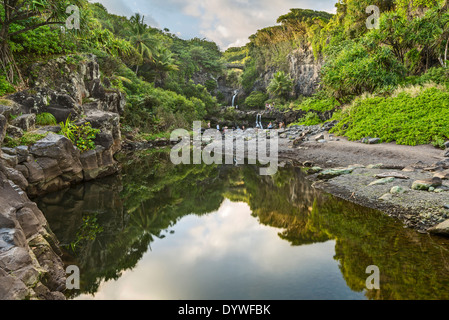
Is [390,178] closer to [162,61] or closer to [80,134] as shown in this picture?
[80,134]

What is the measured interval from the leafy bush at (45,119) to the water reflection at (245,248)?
3.43 m

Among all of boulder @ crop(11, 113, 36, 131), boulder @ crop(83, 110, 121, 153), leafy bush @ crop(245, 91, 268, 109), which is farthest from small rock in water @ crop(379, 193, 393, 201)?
leafy bush @ crop(245, 91, 268, 109)

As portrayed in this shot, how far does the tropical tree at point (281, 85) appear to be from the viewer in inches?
1577

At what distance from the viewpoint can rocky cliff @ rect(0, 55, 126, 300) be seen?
293 centimetres

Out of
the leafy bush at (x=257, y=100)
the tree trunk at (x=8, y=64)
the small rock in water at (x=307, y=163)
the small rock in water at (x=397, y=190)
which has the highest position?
the leafy bush at (x=257, y=100)

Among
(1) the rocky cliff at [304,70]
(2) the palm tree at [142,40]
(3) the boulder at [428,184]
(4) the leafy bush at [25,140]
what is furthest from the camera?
(1) the rocky cliff at [304,70]

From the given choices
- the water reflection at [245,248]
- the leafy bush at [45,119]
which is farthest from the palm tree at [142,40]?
the water reflection at [245,248]

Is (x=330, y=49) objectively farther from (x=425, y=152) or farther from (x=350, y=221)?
(x=350, y=221)

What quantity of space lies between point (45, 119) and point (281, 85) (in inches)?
1428

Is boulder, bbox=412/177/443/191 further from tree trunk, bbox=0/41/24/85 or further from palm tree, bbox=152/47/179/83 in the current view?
palm tree, bbox=152/47/179/83

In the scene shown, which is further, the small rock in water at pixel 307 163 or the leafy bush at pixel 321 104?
the leafy bush at pixel 321 104

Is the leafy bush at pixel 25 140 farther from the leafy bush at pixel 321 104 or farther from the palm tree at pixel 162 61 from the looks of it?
the palm tree at pixel 162 61
